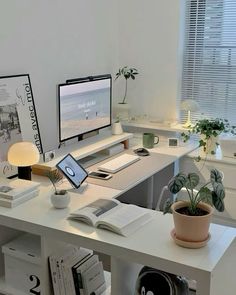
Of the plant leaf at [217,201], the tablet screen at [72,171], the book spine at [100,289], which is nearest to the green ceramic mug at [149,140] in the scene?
the tablet screen at [72,171]

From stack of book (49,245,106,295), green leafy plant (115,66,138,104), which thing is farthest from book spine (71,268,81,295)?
green leafy plant (115,66,138,104)

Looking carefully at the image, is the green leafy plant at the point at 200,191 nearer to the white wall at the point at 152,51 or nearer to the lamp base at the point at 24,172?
the lamp base at the point at 24,172

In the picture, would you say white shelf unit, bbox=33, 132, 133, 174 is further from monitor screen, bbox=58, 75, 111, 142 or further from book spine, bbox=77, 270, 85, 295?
book spine, bbox=77, 270, 85, 295

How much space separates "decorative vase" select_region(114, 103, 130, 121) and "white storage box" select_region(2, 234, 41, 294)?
1.75m

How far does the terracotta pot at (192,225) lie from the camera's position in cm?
173

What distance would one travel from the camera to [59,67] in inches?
132

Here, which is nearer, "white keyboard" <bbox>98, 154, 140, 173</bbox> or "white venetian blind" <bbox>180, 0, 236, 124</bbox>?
"white keyboard" <bbox>98, 154, 140, 173</bbox>

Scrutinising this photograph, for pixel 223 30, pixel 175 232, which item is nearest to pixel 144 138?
pixel 223 30

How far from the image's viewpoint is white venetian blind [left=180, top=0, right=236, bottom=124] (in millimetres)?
3721

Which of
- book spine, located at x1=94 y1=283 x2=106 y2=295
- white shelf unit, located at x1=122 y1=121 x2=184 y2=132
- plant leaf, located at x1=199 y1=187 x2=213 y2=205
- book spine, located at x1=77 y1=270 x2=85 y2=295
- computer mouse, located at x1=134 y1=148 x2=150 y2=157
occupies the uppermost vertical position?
plant leaf, located at x1=199 y1=187 x2=213 y2=205

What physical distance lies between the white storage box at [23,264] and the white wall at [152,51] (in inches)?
77.7

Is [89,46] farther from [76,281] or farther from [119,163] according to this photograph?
[76,281]

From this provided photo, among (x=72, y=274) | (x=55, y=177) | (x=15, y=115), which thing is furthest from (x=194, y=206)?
(x=15, y=115)

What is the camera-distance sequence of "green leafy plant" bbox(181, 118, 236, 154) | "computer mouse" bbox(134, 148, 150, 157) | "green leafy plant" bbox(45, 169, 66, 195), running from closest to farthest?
"green leafy plant" bbox(45, 169, 66, 195) → "computer mouse" bbox(134, 148, 150, 157) → "green leafy plant" bbox(181, 118, 236, 154)
